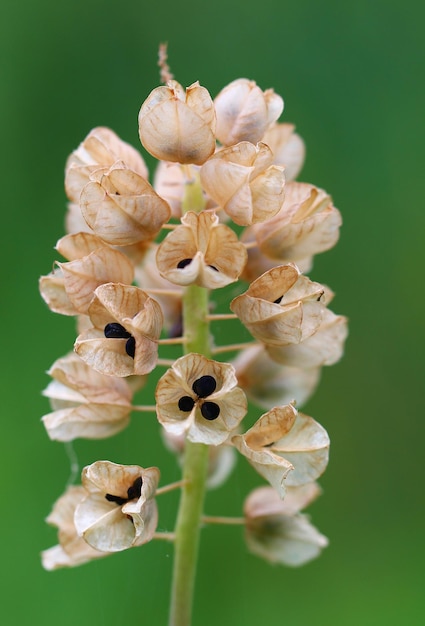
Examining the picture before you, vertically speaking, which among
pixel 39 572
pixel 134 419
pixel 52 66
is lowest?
pixel 39 572

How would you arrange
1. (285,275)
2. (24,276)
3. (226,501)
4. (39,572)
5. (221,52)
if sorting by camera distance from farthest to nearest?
(221,52), (24,276), (226,501), (39,572), (285,275)

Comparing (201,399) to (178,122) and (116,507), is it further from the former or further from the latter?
(178,122)

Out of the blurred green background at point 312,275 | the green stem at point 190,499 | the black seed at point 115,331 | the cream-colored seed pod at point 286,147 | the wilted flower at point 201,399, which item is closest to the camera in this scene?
the wilted flower at point 201,399

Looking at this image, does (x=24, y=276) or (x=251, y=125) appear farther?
(x=24, y=276)

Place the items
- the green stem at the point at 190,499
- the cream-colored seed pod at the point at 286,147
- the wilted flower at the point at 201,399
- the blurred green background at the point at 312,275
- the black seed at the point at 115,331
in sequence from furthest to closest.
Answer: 1. the blurred green background at the point at 312,275
2. the cream-colored seed pod at the point at 286,147
3. the green stem at the point at 190,499
4. the black seed at the point at 115,331
5. the wilted flower at the point at 201,399

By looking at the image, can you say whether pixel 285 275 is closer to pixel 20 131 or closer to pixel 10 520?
pixel 10 520

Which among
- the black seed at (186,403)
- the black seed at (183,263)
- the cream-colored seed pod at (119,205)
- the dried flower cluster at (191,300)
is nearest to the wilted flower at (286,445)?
the dried flower cluster at (191,300)

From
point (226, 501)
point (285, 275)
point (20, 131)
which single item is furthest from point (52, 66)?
point (285, 275)

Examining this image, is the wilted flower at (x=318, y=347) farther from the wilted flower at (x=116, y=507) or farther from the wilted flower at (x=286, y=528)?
the wilted flower at (x=116, y=507)
